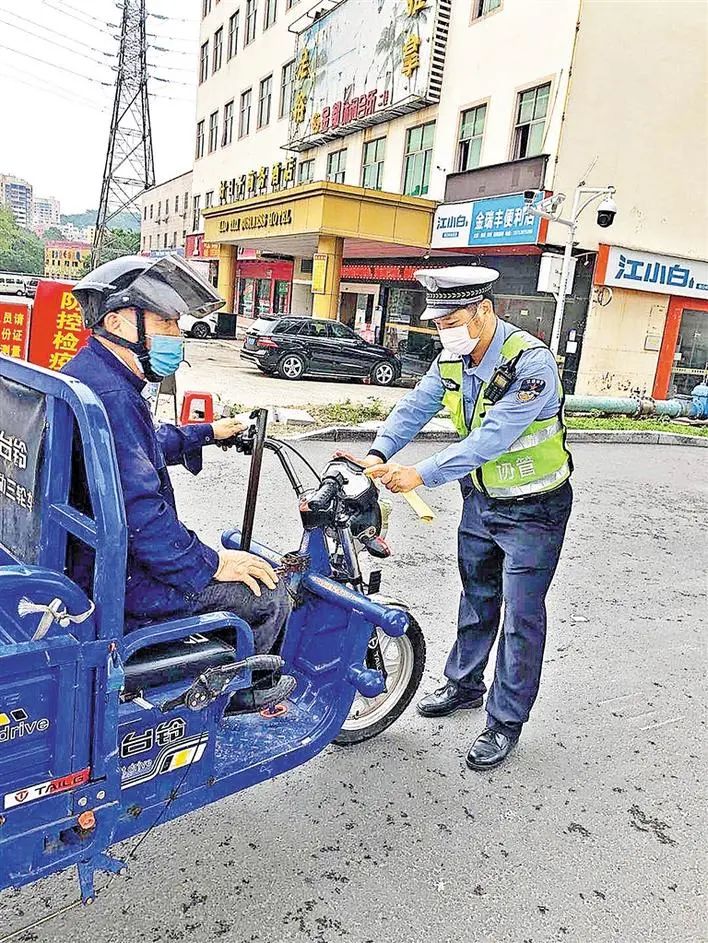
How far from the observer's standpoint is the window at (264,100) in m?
30.3

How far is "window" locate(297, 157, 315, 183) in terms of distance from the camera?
2622 cm

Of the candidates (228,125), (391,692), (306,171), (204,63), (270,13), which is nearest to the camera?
(391,692)

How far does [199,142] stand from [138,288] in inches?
1608

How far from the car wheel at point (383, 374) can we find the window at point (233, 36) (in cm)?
2371

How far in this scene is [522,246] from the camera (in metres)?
16.3

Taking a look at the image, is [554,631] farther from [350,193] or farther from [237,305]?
[237,305]

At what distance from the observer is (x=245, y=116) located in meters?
32.7

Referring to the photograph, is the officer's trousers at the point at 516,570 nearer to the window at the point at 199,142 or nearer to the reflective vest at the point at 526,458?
the reflective vest at the point at 526,458

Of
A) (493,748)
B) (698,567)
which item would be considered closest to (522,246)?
(698,567)

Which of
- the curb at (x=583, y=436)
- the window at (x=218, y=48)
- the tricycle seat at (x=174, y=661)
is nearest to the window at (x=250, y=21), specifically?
the window at (x=218, y=48)

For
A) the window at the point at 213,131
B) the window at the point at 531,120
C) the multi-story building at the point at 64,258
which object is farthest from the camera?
the multi-story building at the point at 64,258

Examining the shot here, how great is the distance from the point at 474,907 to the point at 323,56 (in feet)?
84.8

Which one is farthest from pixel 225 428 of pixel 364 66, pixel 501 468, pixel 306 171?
pixel 306 171

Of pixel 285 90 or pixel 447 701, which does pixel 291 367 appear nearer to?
pixel 447 701
